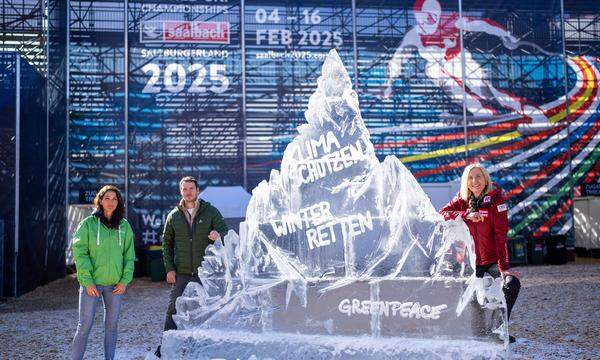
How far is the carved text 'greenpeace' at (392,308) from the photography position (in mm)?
3809

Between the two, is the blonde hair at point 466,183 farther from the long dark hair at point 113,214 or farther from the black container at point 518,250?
the black container at point 518,250

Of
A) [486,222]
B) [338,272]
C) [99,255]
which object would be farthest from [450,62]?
[99,255]

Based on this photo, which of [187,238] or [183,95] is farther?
[183,95]

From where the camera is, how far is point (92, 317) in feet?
12.2

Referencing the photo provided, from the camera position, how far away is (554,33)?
48.0ft

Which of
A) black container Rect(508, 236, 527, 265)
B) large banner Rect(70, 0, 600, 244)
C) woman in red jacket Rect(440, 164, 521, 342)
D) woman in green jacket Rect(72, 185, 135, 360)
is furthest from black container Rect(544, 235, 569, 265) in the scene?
woman in green jacket Rect(72, 185, 135, 360)

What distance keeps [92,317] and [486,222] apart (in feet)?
8.48

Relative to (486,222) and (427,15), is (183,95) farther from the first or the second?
(486,222)

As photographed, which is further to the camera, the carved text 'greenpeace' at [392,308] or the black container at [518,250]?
the black container at [518,250]

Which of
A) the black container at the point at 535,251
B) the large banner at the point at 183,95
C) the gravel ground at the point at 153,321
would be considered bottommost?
the gravel ground at the point at 153,321

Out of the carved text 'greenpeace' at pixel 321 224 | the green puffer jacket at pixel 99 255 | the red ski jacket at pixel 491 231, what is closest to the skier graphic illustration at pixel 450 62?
the carved text 'greenpeace' at pixel 321 224

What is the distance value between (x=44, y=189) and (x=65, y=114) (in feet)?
8.41

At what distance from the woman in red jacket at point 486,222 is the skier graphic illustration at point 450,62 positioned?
10008 millimetres

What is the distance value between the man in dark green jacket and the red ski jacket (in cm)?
168
